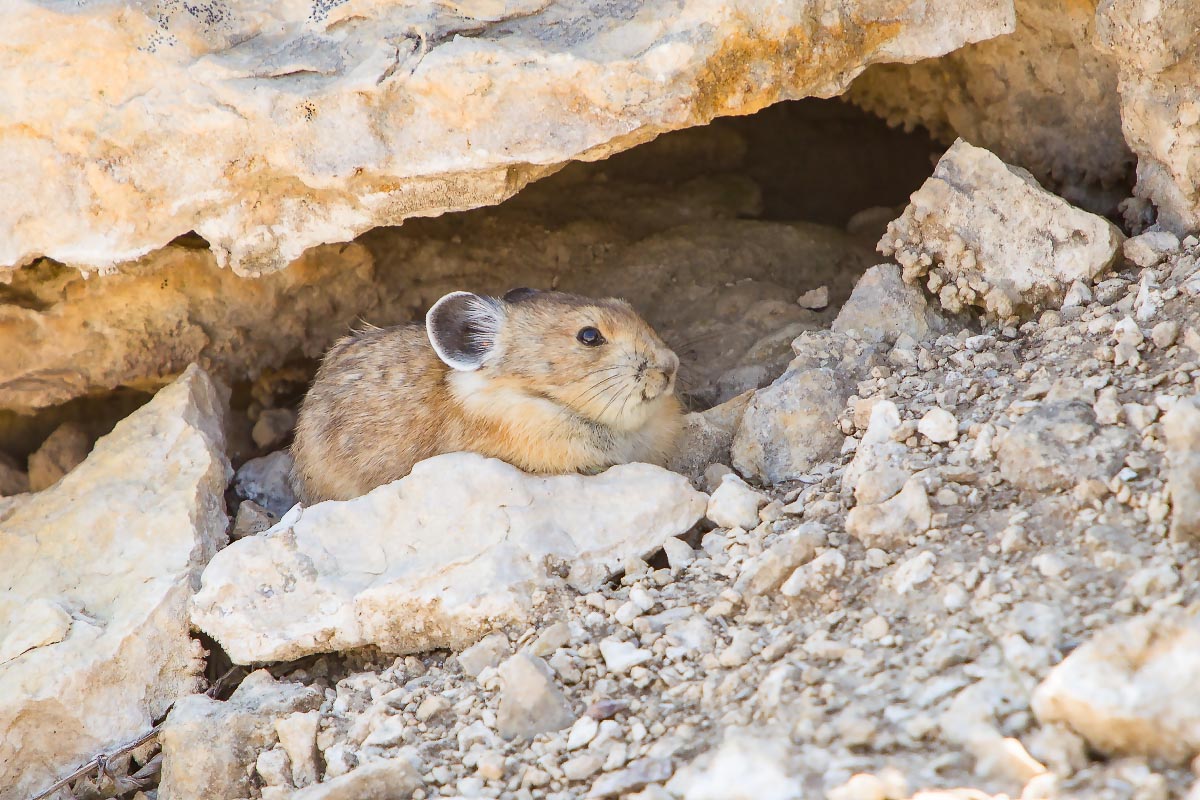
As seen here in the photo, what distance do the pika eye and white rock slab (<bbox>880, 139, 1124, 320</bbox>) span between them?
125cm

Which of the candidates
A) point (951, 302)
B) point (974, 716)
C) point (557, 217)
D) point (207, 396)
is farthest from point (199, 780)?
point (557, 217)

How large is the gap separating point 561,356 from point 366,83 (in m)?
1.40

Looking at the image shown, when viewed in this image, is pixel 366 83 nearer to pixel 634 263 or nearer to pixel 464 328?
pixel 464 328

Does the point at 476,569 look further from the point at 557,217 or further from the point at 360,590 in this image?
the point at 557,217

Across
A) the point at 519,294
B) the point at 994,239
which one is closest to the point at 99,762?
the point at 519,294

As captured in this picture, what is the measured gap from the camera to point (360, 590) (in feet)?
12.7

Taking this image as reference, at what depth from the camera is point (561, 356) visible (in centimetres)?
470

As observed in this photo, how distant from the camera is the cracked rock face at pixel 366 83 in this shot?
12.8 ft

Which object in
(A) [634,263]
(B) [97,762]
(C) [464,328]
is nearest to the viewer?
(B) [97,762]

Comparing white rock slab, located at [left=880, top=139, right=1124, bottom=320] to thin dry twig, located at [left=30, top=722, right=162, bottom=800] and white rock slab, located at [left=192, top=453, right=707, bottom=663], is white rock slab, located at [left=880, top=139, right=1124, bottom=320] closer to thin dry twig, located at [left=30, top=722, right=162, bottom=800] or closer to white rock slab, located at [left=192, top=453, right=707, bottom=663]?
white rock slab, located at [left=192, top=453, right=707, bottom=663]

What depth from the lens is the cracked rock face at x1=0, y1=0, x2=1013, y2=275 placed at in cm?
390

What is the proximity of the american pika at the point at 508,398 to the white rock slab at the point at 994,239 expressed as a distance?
3.71 feet

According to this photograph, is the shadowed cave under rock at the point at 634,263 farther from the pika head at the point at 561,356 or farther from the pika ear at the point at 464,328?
the pika ear at the point at 464,328

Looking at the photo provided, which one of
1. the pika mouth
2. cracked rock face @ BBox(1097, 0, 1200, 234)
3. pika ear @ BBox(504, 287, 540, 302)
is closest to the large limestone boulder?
pika ear @ BBox(504, 287, 540, 302)
